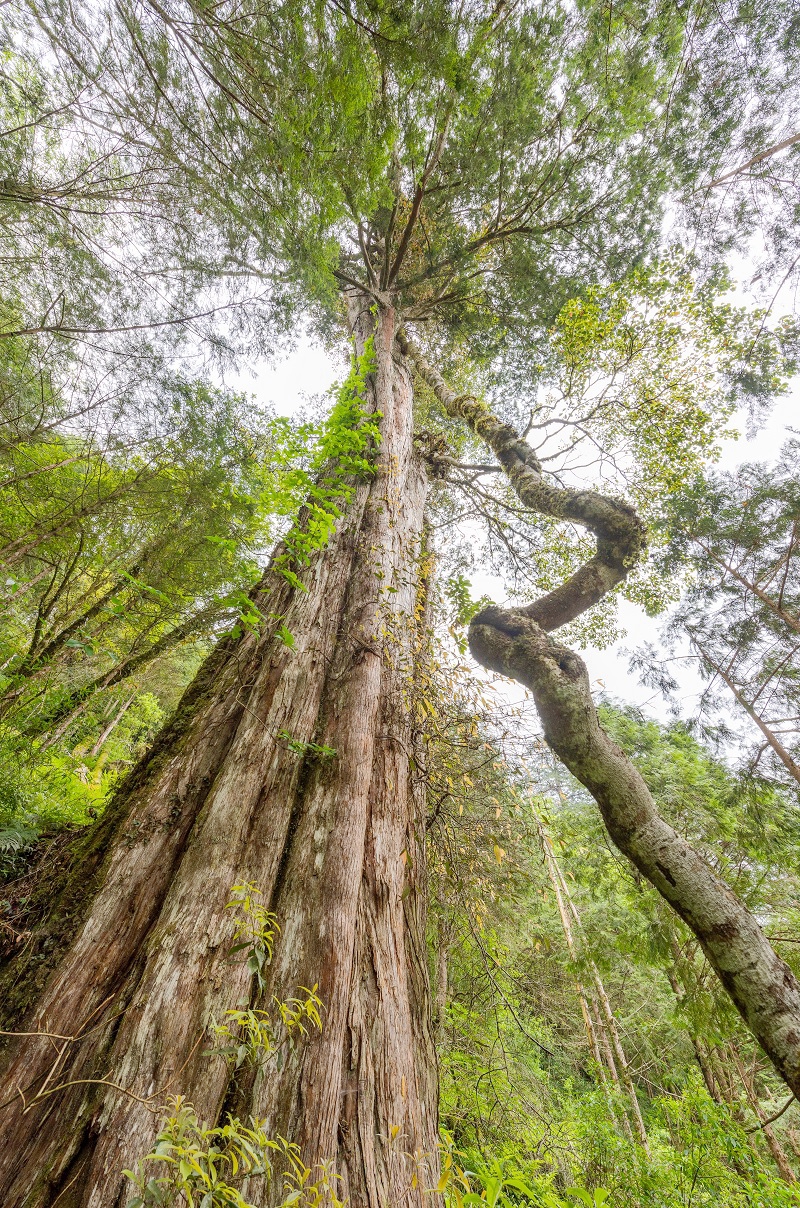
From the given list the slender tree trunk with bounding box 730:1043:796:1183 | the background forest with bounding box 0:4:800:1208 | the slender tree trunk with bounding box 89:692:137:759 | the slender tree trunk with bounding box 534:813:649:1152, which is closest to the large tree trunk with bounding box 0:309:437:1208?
the background forest with bounding box 0:4:800:1208

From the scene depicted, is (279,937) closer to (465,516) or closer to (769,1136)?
(465,516)

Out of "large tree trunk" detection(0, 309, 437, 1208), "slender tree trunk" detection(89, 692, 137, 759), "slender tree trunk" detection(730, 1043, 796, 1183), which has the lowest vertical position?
"slender tree trunk" detection(730, 1043, 796, 1183)

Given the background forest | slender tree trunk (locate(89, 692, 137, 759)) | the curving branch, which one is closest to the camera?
the curving branch

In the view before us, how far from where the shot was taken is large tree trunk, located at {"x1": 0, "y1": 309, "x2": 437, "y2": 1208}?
4.12 ft

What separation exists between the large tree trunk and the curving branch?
1186 mm

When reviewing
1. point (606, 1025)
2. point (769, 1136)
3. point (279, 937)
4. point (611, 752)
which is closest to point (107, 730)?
point (279, 937)

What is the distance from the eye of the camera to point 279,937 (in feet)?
5.29

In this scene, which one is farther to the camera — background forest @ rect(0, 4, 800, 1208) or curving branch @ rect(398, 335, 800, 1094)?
background forest @ rect(0, 4, 800, 1208)

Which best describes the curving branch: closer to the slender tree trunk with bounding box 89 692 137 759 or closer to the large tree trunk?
the large tree trunk

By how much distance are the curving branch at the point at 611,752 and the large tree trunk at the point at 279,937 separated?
1.19 metres

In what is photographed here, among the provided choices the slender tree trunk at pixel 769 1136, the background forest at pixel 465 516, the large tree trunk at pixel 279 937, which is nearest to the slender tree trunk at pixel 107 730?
the background forest at pixel 465 516

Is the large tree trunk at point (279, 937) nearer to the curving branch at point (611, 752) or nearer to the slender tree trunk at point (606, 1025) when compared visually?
the curving branch at point (611, 752)

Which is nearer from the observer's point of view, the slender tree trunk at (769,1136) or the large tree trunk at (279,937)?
the large tree trunk at (279,937)

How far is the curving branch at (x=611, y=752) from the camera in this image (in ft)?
7.00
